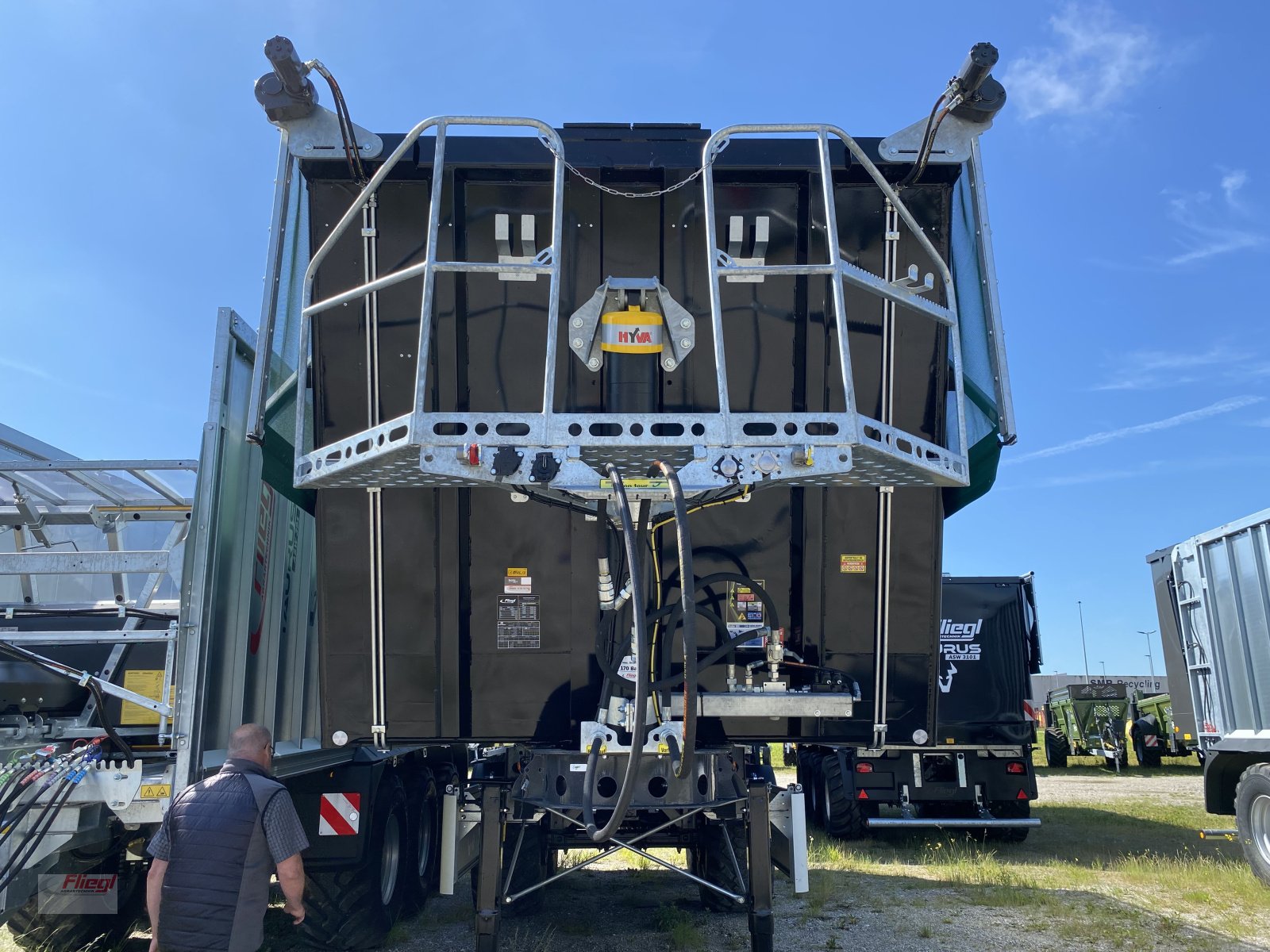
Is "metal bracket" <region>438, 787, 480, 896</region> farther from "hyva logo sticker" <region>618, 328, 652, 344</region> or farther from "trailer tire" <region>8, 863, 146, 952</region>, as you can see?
"hyva logo sticker" <region>618, 328, 652, 344</region>

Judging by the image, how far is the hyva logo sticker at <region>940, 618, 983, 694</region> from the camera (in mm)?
10203

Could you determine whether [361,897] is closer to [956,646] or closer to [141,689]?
[141,689]

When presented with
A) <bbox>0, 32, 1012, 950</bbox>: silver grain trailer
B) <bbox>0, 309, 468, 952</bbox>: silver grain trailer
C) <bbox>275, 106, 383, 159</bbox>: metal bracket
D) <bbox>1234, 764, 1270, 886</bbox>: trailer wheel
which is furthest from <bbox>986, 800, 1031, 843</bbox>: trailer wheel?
<bbox>275, 106, 383, 159</bbox>: metal bracket

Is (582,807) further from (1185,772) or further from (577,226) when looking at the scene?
(1185,772)

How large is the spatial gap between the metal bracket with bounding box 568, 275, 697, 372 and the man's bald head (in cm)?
200

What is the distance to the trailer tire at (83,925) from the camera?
5.34m

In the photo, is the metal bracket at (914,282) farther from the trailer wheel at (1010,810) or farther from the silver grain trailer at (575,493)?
the trailer wheel at (1010,810)

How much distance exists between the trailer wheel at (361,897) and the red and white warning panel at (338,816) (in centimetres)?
17

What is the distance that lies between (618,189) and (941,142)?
1.42m

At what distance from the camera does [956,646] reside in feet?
34.0

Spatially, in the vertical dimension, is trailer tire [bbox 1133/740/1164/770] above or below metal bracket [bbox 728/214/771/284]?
below

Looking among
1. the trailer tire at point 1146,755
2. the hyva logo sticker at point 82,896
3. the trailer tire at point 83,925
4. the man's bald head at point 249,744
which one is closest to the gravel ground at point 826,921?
the trailer tire at point 83,925

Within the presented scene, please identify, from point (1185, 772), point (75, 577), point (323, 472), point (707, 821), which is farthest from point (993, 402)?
point (1185, 772)

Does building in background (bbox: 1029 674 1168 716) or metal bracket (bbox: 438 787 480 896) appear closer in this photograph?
metal bracket (bbox: 438 787 480 896)
